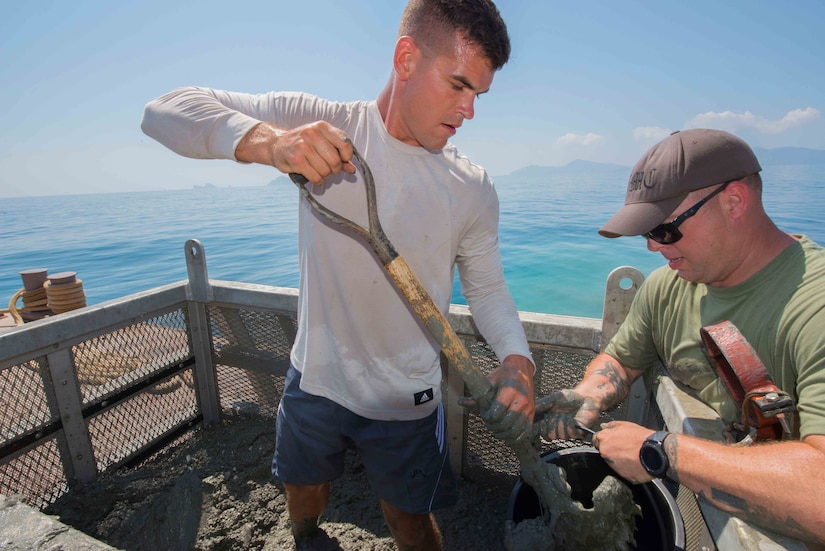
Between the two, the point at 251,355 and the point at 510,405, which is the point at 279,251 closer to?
the point at 251,355

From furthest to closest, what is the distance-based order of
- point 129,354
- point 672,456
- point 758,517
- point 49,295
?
point 49,295, point 129,354, point 672,456, point 758,517

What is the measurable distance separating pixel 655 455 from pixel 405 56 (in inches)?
59.1

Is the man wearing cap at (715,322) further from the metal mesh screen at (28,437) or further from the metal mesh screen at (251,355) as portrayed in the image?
the metal mesh screen at (28,437)

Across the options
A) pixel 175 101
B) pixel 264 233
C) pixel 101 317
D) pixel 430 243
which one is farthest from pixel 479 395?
pixel 264 233

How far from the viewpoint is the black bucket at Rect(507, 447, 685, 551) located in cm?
162

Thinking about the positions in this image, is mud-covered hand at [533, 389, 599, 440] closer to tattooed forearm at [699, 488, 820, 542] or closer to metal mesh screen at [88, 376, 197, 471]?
tattooed forearm at [699, 488, 820, 542]

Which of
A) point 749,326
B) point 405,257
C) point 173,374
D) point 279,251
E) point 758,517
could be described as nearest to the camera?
point 758,517

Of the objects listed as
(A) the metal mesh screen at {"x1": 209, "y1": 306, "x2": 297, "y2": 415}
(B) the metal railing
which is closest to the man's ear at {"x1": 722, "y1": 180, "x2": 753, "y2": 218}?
(B) the metal railing

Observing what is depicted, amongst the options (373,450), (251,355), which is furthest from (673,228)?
(251,355)

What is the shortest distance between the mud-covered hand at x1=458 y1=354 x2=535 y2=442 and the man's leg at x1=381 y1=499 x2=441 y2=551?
61cm

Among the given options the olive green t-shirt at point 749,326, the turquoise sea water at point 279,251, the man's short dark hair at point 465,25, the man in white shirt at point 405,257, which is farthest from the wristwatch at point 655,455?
the turquoise sea water at point 279,251

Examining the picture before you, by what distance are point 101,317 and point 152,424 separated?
77cm

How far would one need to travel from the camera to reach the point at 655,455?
1.37 m

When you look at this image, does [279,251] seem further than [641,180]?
Yes
